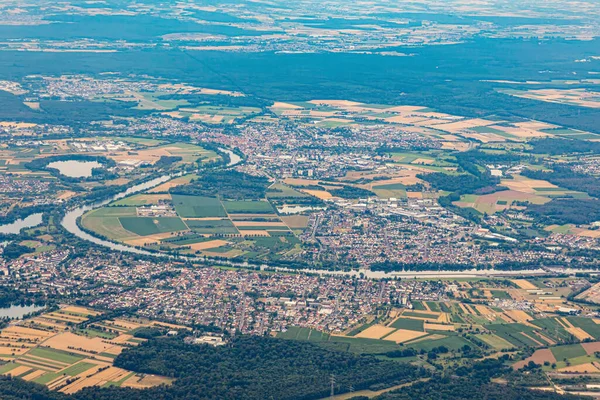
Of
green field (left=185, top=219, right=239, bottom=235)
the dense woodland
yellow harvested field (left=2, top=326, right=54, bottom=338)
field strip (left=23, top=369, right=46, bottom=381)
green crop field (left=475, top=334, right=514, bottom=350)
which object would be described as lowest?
green field (left=185, top=219, right=239, bottom=235)

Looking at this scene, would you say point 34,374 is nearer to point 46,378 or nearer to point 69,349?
point 46,378

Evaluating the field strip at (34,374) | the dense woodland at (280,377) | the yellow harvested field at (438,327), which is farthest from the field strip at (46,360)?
the yellow harvested field at (438,327)

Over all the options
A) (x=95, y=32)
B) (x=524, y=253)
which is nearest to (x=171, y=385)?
(x=524, y=253)

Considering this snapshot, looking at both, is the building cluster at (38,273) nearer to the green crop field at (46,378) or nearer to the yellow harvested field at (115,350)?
the yellow harvested field at (115,350)

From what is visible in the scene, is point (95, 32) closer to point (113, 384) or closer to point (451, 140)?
point (451, 140)

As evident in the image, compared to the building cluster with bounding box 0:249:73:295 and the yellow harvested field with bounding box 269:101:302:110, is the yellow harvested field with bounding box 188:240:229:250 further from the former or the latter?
the yellow harvested field with bounding box 269:101:302:110

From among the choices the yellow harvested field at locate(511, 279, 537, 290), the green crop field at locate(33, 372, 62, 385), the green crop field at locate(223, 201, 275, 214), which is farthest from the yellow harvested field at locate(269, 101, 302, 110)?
the green crop field at locate(33, 372, 62, 385)

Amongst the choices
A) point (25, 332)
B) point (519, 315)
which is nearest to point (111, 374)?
point (25, 332)
